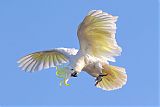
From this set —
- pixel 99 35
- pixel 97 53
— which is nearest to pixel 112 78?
pixel 97 53

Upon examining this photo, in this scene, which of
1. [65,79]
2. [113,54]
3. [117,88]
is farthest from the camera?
[117,88]

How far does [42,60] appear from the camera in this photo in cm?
807

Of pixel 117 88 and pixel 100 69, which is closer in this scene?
pixel 100 69

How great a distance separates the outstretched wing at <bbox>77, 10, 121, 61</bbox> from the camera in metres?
7.02

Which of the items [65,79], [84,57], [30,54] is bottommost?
[65,79]

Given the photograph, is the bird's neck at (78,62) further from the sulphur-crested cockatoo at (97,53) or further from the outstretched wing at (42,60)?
the outstretched wing at (42,60)

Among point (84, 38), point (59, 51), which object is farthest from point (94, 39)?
point (59, 51)

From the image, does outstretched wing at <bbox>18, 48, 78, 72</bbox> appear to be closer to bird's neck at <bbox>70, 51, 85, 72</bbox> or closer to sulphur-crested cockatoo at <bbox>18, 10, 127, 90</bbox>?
sulphur-crested cockatoo at <bbox>18, 10, 127, 90</bbox>

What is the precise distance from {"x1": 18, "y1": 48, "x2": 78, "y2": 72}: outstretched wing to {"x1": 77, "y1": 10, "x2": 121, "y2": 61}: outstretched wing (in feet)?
1.82

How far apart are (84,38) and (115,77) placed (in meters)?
0.68

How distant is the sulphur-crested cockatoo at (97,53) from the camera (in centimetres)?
699

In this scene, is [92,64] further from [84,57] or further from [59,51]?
[59,51]

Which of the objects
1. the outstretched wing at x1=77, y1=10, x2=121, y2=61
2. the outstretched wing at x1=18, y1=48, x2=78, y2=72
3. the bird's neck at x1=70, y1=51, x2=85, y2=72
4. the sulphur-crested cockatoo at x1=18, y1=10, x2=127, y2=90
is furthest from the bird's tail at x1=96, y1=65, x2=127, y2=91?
the outstretched wing at x1=18, y1=48, x2=78, y2=72

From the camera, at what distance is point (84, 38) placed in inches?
287
